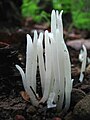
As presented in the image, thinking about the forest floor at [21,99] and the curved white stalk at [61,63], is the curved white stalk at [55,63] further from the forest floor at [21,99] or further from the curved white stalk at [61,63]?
the forest floor at [21,99]

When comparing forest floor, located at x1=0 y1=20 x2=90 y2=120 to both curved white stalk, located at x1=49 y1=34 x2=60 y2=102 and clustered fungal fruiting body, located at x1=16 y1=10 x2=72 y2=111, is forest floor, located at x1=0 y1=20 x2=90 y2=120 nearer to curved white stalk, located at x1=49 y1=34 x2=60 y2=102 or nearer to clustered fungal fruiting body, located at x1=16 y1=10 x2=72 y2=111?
clustered fungal fruiting body, located at x1=16 y1=10 x2=72 y2=111

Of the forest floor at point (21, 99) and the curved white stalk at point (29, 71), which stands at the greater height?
the curved white stalk at point (29, 71)

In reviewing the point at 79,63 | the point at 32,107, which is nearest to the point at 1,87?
the point at 32,107

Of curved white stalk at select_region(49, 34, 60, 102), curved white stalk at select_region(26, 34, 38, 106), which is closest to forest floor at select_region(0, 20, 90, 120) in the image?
curved white stalk at select_region(26, 34, 38, 106)

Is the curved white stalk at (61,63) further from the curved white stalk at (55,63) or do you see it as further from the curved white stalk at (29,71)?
the curved white stalk at (29,71)

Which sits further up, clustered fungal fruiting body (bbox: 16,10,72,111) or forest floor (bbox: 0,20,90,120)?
clustered fungal fruiting body (bbox: 16,10,72,111)

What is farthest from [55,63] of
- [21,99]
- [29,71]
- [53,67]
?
[21,99]

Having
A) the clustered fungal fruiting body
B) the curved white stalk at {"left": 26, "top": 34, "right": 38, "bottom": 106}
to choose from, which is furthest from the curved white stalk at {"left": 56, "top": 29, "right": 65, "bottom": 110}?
the curved white stalk at {"left": 26, "top": 34, "right": 38, "bottom": 106}

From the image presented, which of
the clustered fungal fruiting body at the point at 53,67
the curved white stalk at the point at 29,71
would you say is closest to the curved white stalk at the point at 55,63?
the clustered fungal fruiting body at the point at 53,67

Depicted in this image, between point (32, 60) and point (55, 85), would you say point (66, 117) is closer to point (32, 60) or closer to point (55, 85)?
point (55, 85)

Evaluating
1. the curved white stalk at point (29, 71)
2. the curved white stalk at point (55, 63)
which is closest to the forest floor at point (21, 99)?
the curved white stalk at point (29, 71)
